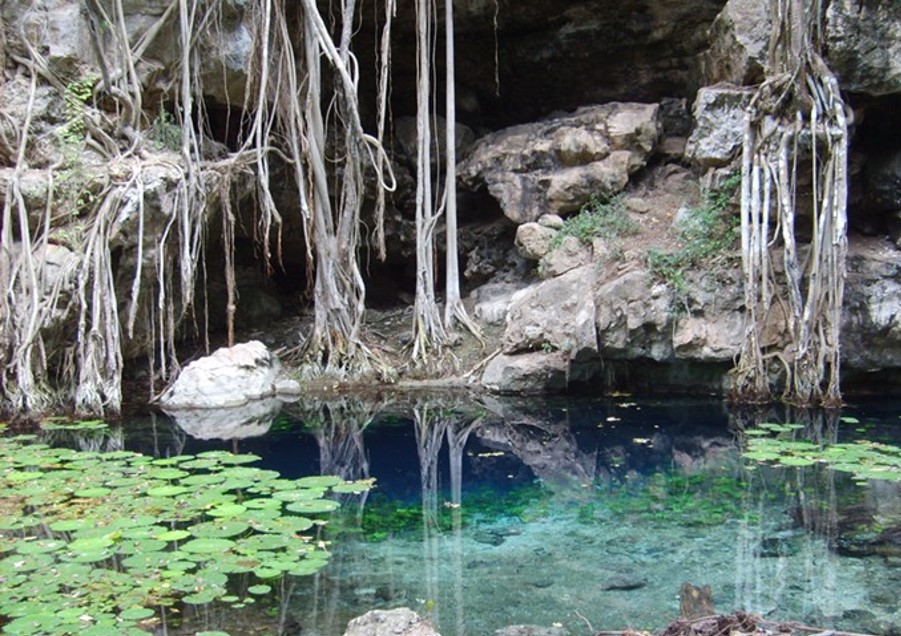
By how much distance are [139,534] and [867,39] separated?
20.2 ft

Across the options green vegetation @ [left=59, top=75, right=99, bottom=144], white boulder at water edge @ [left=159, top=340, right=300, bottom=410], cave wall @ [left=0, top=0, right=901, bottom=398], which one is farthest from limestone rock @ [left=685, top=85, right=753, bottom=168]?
green vegetation @ [left=59, top=75, right=99, bottom=144]

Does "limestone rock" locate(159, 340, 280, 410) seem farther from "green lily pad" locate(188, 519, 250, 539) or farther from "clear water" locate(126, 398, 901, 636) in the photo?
"green lily pad" locate(188, 519, 250, 539)

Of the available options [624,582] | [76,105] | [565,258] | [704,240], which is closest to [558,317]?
[565,258]

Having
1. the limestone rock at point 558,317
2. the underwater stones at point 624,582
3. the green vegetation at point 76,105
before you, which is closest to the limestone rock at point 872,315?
the limestone rock at point 558,317

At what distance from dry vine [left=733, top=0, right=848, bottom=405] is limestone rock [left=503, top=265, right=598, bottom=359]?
126 cm

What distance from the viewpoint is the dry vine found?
5949mm

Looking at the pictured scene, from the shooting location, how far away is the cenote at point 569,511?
309 centimetres

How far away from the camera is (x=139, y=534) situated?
353cm

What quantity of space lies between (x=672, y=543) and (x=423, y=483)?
161cm

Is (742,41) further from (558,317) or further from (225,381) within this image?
(225,381)

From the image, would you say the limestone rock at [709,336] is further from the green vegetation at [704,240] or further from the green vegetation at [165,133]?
the green vegetation at [165,133]

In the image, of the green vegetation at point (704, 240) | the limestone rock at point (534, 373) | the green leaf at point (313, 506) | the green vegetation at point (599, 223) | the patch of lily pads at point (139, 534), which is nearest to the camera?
the patch of lily pads at point (139, 534)

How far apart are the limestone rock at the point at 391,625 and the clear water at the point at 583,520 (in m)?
0.34

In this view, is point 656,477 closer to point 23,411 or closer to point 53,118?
point 23,411
